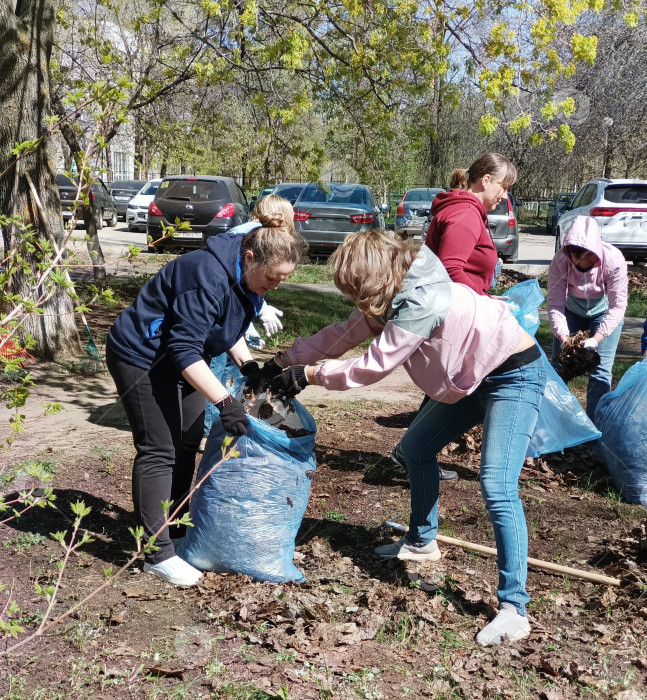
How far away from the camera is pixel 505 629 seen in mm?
2883

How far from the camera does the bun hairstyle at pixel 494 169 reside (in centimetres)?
407

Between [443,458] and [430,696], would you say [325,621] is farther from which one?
[443,458]

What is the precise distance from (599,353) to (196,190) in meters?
11.9

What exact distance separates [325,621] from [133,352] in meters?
1.27

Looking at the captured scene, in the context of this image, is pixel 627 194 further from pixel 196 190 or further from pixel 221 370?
pixel 221 370

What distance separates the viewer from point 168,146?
43.0ft

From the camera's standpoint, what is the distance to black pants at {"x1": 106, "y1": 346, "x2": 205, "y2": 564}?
10.3 feet

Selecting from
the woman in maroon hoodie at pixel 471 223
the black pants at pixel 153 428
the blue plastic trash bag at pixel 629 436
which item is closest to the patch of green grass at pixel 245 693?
the black pants at pixel 153 428

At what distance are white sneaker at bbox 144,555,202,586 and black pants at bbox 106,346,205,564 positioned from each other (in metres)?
0.03

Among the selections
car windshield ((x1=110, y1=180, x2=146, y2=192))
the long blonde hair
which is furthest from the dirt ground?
car windshield ((x1=110, y1=180, x2=146, y2=192))

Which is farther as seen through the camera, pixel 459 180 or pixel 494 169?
pixel 459 180

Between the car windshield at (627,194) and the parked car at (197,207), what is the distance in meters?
6.86

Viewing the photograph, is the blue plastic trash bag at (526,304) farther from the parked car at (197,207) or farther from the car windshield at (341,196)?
the car windshield at (341,196)

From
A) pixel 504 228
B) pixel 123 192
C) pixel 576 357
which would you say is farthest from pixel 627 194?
pixel 123 192
